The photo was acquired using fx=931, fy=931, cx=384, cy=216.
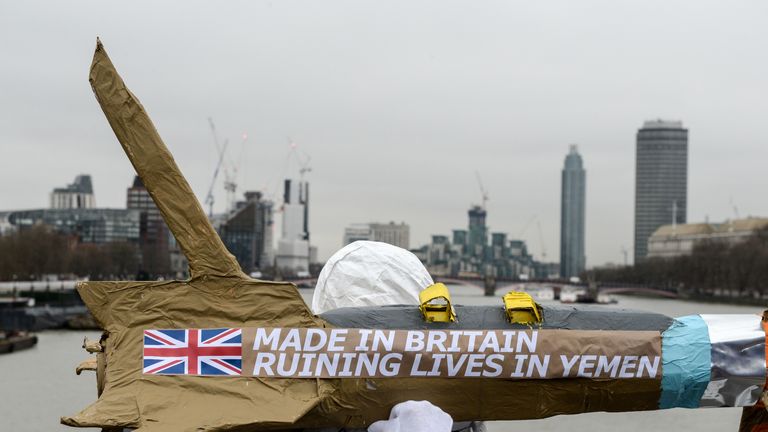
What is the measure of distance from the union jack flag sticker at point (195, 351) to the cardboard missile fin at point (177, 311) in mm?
54

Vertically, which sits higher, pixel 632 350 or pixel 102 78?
pixel 102 78

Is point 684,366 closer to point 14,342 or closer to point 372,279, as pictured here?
point 372,279

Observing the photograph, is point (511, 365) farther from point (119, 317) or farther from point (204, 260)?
point (119, 317)

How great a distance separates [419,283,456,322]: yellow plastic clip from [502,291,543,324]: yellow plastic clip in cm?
39

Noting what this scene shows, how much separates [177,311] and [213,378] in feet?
1.61

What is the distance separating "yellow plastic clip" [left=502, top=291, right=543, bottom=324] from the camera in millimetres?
6094

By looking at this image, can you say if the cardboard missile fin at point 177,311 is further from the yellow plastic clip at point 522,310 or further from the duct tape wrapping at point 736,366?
the duct tape wrapping at point 736,366

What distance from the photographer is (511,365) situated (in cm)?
601

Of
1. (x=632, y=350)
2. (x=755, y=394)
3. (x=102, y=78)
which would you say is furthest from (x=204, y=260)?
(x=755, y=394)

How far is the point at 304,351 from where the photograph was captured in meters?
5.93

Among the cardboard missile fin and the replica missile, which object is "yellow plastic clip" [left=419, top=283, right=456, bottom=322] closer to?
the replica missile

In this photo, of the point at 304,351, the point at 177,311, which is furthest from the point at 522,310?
the point at 177,311

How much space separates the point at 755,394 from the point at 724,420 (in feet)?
95.8

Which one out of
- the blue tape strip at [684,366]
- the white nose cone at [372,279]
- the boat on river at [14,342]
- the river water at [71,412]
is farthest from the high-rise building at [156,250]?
the blue tape strip at [684,366]
